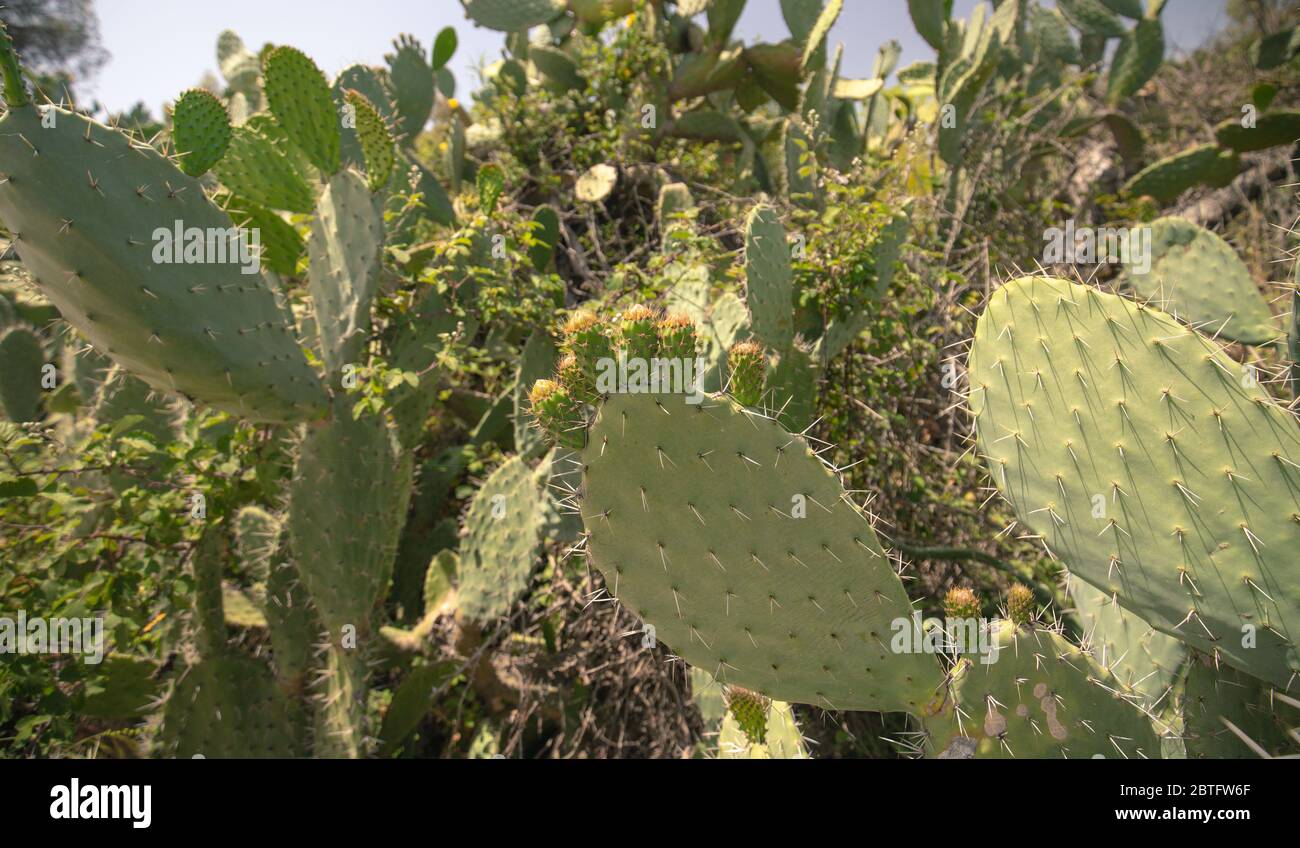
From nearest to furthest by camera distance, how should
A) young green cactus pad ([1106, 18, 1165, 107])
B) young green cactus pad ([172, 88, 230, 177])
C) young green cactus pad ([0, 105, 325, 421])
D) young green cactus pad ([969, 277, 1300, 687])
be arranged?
1. young green cactus pad ([969, 277, 1300, 687])
2. young green cactus pad ([0, 105, 325, 421])
3. young green cactus pad ([172, 88, 230, 177])
4. young green cactus pad ([1106, 18, 1165, 107])

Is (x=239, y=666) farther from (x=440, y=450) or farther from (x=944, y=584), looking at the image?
(x=944, y=584)

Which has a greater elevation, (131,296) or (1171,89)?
(1171,89)

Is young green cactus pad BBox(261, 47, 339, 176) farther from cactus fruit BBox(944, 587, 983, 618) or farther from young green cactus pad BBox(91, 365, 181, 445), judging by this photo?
cactus fruit BBox(944, 587, 983, 618)

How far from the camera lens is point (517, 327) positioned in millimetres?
2561

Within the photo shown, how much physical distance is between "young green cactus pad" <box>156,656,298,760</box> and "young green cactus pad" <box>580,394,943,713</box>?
5.33ft

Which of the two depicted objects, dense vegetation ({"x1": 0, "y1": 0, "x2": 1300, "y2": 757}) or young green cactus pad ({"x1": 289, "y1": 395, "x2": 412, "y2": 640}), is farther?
young green cactus pad ({"x1": 289, "y1": 395, "x2": 412, "y2": 640})

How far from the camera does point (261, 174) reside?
221cm

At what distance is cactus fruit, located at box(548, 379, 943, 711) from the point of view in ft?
3.85

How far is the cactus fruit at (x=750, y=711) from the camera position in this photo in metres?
1.43

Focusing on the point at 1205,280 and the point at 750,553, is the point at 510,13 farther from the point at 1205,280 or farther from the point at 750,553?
the point at 750,553

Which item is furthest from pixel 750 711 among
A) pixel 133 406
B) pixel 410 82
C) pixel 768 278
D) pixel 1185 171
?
pixel 1185 171

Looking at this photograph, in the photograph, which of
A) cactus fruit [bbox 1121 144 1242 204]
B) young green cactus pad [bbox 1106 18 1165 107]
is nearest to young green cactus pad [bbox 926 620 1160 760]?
cactus fruit [bbox 1121 144 1242 204]
